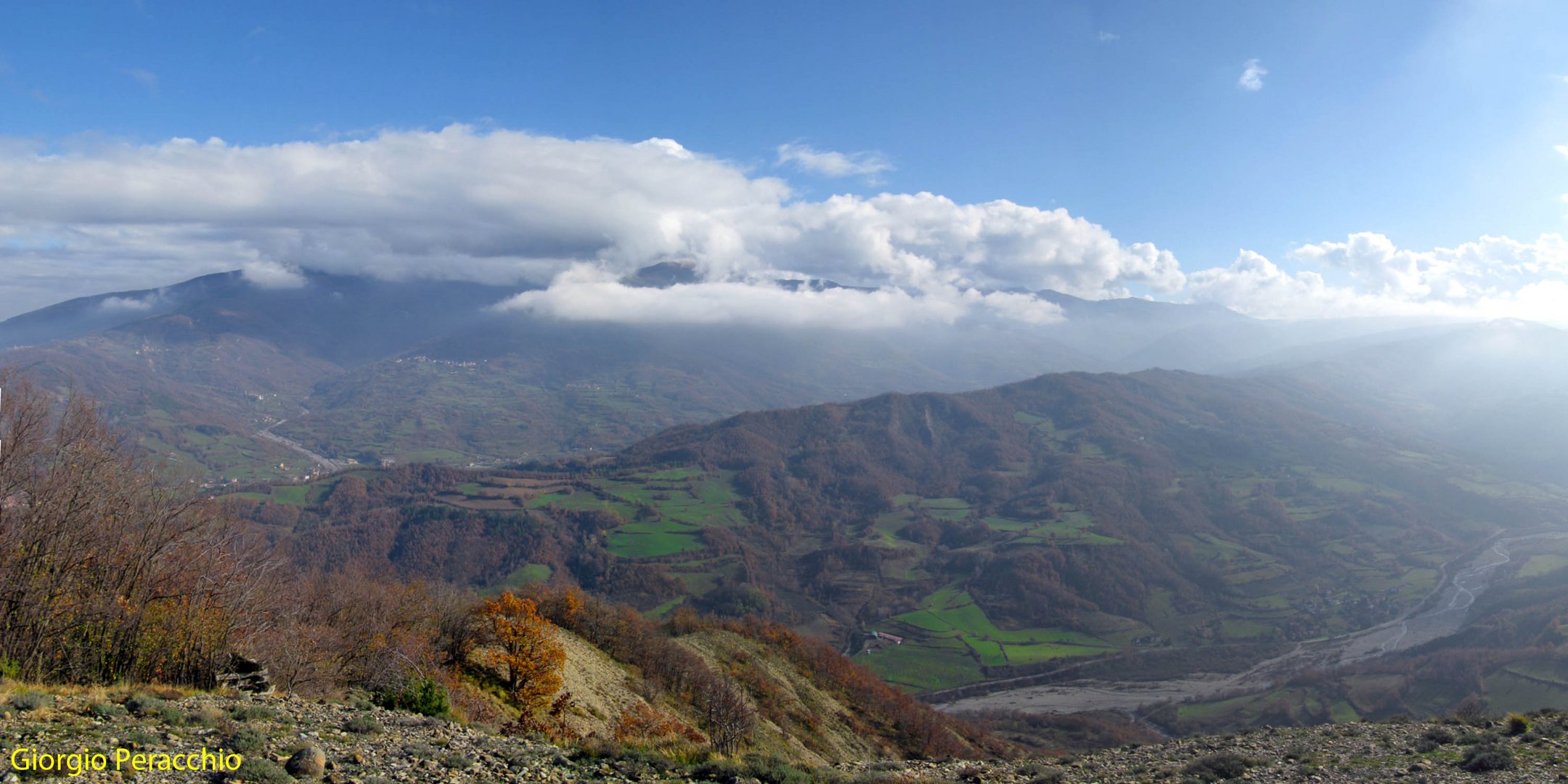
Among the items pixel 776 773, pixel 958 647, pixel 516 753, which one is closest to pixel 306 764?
pixel 516 753

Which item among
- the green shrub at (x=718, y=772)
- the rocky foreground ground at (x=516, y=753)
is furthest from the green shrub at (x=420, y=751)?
the green shrub at (x=718, y=772)

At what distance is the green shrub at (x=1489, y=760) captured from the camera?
16.4 metres

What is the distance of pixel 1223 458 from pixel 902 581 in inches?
4336

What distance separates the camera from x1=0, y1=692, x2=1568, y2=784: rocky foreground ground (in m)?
11.1

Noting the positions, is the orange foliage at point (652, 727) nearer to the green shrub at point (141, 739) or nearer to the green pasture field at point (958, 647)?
the green shrub at point (141, 739)

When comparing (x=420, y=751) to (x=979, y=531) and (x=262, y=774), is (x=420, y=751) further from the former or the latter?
(x=979, y=531)

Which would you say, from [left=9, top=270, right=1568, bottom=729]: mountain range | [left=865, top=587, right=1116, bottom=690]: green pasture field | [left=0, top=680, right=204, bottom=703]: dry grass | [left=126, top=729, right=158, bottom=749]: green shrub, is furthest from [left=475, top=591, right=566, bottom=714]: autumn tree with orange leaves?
[left=865, top=587, right=1116, bottom=690]: green pasture field

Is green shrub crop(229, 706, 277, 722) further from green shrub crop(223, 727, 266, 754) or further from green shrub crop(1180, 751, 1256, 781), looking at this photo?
green shrub crop(1180, 751, 1256, 781)

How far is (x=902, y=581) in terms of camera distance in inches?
4500

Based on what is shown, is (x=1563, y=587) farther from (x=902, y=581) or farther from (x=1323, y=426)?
(x=1323, y=426)

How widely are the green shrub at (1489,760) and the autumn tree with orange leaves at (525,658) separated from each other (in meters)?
28.1

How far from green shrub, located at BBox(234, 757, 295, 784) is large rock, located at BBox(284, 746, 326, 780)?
0.69 ft

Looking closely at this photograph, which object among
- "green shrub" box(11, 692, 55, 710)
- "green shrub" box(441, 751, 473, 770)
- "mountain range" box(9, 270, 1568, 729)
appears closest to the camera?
"green shrub" box(11, 692, 55, 710)

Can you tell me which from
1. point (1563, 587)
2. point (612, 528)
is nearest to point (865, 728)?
point (612, 528)
